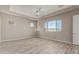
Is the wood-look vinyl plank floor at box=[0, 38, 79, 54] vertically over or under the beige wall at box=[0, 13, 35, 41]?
under

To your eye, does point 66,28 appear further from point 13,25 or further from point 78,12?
point 13,25

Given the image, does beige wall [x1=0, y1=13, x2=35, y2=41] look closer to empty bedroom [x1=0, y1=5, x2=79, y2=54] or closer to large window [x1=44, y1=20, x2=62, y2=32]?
empty bedroom [x1=0, y1=5, x2=79, y2=54]

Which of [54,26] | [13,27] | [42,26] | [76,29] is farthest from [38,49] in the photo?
[13,27]

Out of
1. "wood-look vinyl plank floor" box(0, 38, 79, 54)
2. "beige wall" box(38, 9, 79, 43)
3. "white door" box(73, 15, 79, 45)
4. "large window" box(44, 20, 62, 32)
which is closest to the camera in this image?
"wood-look vinyl plank floor" box(0, 38, 79, 54)

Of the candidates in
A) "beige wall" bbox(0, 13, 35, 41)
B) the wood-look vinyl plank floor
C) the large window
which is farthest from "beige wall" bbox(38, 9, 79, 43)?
"beige wall" bbox(0, 13, 35, 41)

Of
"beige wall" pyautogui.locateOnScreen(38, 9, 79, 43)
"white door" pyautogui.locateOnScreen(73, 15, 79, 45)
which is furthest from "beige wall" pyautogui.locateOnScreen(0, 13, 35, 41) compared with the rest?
"white door" pyautogui.locateOnScreen(73, 15, 79, 45)

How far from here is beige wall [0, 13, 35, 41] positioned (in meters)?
6.55

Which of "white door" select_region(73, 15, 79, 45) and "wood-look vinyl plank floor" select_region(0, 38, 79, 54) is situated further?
"white door" select_region(73, 15, 79, 45)

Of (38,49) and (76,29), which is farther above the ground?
(76,29)

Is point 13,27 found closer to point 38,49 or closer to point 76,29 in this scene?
point 38,49

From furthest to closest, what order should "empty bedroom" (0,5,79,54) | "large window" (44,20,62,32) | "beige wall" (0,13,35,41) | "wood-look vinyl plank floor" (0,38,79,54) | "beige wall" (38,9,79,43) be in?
1. "beige wall" (0,13,35,41)
2. "large window" (44,20,62,32)
3. "beige wall" (38,9,79,43)
4. "empty bedroom" (0,5,79,54)
5. "wood-look vinyl plank floor" (0,38,79,54)

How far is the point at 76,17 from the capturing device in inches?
210

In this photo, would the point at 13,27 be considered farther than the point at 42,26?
No

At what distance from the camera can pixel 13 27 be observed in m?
6.98
